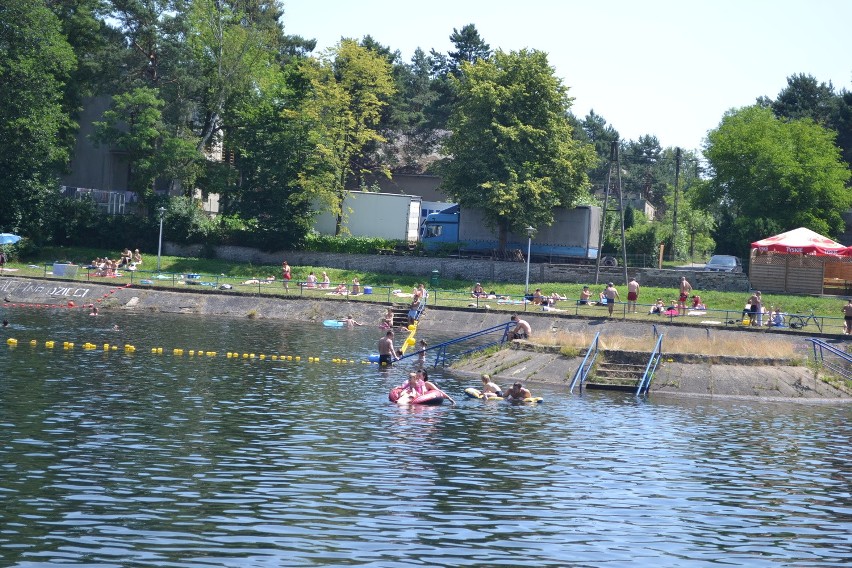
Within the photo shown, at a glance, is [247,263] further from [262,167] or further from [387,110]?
[387,110]

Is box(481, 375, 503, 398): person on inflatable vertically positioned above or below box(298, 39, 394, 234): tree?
below

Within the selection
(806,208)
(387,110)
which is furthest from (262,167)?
(806,208)

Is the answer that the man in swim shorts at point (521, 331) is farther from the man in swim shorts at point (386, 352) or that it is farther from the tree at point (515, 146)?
the tree at point (515, 146)

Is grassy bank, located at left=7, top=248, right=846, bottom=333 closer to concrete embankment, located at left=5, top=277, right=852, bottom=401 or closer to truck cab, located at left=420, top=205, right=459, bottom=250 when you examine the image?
concrete embankment, located at left=5, top=277, right=852, bottom=401

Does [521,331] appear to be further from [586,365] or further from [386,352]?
[386,352]

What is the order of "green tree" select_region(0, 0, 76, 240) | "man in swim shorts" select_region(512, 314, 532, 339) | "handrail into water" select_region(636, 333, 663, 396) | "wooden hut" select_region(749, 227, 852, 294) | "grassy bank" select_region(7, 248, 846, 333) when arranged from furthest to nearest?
"green tree" select_region(0, 0, 76, 240)
"wooden hut" select_region(749, 227, 852, 294)
"grassy bank" select_region(7, 248, 846, 333)
"man in swim shorts" select_region(512, 314, 532, 339)
"handrail into water" select_region(636, 333, 663, 396)

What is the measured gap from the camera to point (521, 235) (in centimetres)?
7738

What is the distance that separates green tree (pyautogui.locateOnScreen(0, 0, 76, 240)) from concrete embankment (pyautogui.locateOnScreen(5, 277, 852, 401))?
45.5 feet

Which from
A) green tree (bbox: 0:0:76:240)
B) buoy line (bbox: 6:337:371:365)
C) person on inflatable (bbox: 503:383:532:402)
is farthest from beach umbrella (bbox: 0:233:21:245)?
person on inflatable (bbox: 503:383:532:402)

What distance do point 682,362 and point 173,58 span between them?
5299 centimetres

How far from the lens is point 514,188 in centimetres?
7356

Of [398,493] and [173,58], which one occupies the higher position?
[173,58]

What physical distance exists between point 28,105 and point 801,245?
52.3 meters

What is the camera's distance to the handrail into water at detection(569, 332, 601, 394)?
3916 cm
